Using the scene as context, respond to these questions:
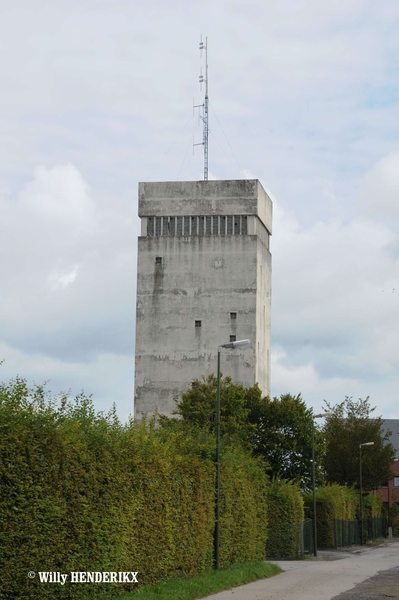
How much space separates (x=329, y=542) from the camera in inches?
2387

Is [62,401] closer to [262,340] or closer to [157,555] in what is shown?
[157,555]

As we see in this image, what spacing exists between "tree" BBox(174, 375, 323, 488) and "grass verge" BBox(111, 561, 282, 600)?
1195 inches

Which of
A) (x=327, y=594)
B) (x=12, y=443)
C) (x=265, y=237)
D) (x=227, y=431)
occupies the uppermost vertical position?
(x=265, y=237)

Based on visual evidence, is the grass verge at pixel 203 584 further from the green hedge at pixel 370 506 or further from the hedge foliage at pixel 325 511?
the green hedge at pixel 370 506

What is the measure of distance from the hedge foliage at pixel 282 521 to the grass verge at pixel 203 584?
10945 millimetres

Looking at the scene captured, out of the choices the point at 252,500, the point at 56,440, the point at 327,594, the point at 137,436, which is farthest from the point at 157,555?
the point at 252,500

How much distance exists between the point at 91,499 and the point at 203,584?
22.0 feet

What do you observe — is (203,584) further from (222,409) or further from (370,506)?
(370,506)

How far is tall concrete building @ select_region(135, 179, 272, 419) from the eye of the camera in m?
92.3

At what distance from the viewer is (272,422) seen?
228ft

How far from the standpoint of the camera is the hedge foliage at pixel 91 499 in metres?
16.4

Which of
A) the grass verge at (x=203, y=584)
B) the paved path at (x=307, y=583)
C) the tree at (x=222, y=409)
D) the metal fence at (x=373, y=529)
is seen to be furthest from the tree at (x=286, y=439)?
the grass verge at (x=203, y=584)

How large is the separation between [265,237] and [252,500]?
6560cm

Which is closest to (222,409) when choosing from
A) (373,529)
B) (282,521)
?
(282,521)
